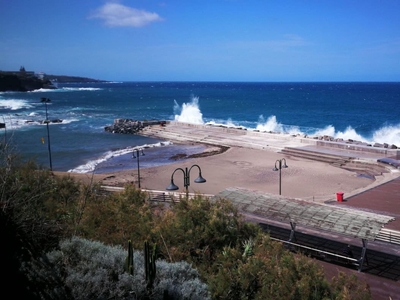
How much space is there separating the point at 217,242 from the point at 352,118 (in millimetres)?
72086

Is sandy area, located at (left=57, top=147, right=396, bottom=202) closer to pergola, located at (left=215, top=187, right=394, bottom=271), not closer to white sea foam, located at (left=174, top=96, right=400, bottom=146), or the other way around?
pergola, located at (left=215, top=187, right=394, bottom=271)

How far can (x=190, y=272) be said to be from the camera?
7.33m

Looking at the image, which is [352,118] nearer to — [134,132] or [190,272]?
[134,132]

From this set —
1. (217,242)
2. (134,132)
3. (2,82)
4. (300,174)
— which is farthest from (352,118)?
(2,82)

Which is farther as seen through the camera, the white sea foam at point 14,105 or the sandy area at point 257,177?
the white sea foam at point 14,105

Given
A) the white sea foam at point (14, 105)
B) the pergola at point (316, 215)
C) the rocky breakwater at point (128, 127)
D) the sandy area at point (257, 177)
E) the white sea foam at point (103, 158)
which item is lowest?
the white sea foam at point (103, 158)

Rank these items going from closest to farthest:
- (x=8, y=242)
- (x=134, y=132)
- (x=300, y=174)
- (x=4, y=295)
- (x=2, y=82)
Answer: (x=4, y=295)
(x=8, y=242)
(x=300, y=174)
(x=134, y=132)
(x=2, y=82)

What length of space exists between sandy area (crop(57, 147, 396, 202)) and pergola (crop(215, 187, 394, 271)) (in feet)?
25.8

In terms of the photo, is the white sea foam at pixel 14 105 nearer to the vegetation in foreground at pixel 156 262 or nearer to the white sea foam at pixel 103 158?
the white sea foam at pixel 103 158

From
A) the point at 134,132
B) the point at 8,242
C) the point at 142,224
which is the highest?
the point at 8,242

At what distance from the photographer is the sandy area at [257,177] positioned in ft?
81.8

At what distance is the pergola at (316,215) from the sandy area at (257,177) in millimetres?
7868

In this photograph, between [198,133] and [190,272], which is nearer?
[190,272]

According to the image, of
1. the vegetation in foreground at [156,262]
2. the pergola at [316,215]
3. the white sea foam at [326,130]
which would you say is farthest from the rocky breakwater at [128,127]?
the vegetation in foreground at [156,262]
